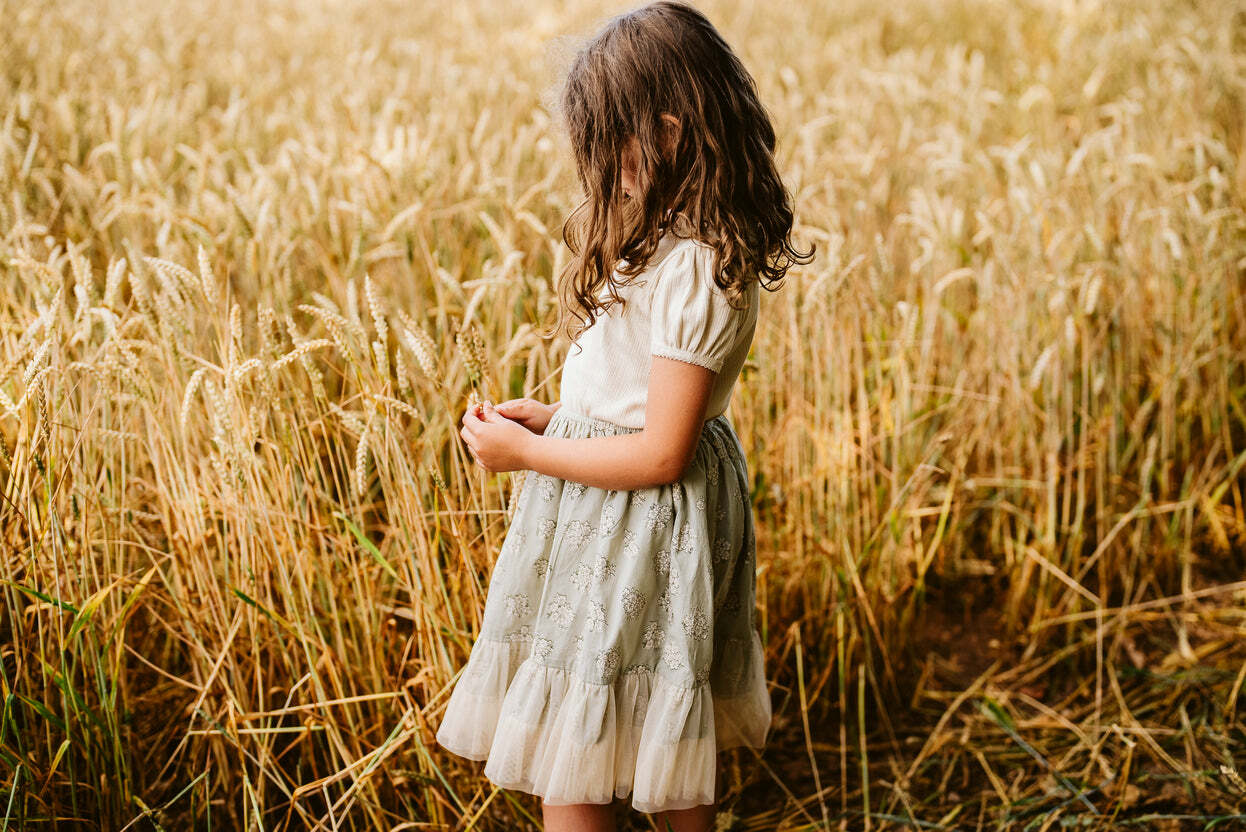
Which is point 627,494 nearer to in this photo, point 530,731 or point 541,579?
point 541,579

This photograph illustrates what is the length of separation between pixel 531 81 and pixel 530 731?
3.67m

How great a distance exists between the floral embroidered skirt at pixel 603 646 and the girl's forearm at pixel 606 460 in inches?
1.8

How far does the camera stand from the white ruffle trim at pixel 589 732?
3.78ft

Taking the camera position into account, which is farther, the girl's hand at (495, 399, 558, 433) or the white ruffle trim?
the girl's hand at (495, 399, 558, 433)

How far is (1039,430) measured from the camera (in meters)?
2.27

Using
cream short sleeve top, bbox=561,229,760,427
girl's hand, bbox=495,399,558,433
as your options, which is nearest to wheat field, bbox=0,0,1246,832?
girl's hand, bbox=495,399,558,433

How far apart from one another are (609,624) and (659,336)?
34cm

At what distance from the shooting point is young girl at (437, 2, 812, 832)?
1074 millimetres

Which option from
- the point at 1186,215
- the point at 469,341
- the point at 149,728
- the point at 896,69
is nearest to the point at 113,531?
the point at 149,728

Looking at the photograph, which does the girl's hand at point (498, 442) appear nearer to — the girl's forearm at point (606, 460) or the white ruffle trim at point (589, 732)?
the girl's forearm at point (606, 460)

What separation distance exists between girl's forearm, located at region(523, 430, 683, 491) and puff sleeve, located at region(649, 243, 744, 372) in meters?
0.10

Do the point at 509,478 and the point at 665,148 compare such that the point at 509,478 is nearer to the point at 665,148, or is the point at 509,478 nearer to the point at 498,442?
the point at 498,442

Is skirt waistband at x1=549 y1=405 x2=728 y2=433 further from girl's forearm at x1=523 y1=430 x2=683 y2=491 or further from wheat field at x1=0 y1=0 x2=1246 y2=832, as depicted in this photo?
wheat field at x1=0 y1=0 x2=1246 y2=832

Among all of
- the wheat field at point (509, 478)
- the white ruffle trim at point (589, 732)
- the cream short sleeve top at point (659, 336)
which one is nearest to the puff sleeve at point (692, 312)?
the cream short sleeve top at point (659, 336)
